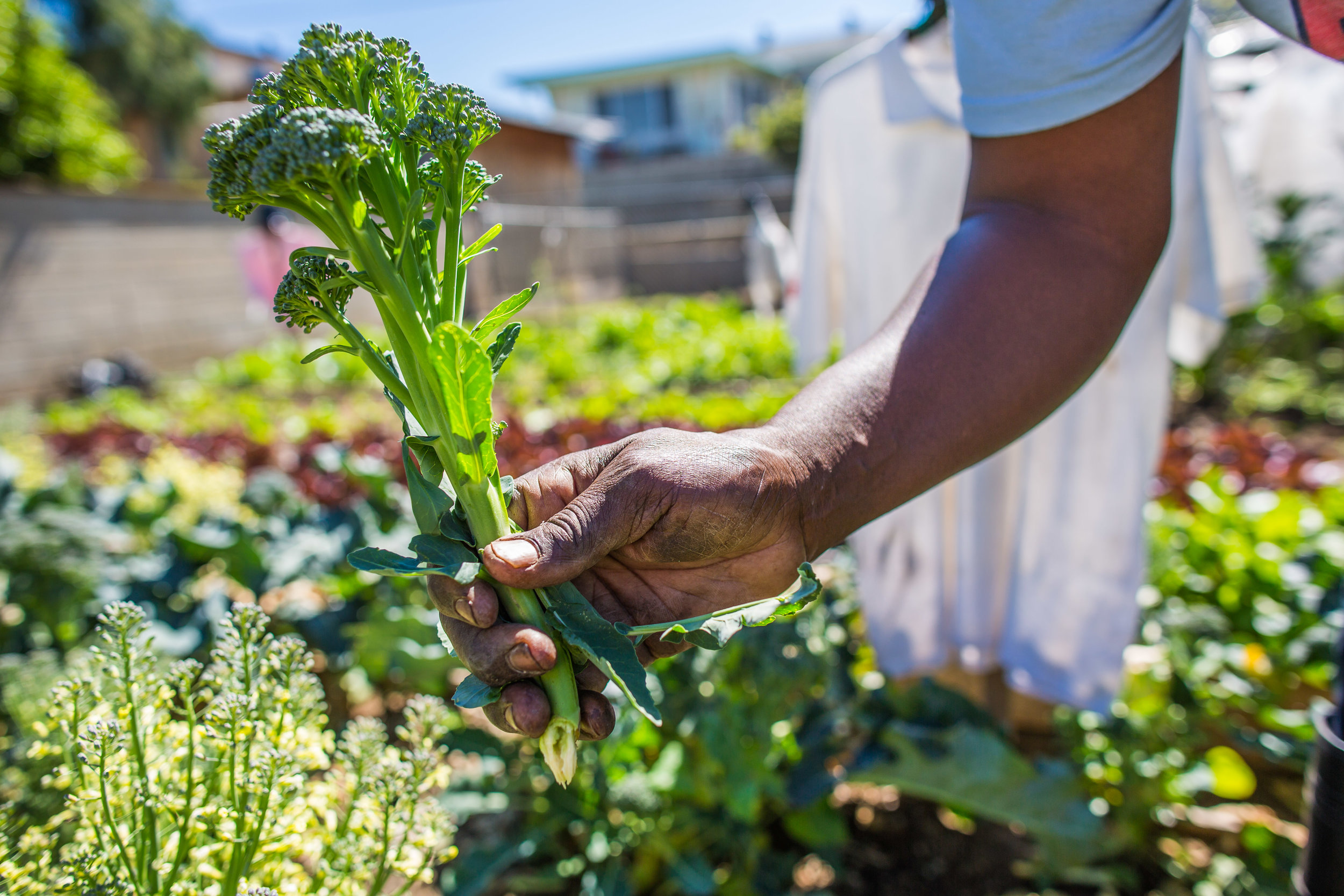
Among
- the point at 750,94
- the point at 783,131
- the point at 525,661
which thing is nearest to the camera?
the point at 525,661

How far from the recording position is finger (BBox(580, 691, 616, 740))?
79 centimetres

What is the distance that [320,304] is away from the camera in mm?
777

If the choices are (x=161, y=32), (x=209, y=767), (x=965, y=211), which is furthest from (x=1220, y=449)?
(x=161, y=32)

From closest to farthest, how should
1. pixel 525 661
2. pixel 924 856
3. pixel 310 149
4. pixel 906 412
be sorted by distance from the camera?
pixel 310 149 → pixel 525 661 → pixel 906 412 → pixel 924 856

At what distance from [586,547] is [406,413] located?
22 centimetres

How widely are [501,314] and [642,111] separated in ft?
108

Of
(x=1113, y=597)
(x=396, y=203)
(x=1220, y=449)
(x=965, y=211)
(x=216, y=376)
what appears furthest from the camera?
(x=216, y=376)

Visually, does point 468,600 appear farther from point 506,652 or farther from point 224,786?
point 224,786

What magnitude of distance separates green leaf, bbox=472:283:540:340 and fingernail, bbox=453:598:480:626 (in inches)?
9.8

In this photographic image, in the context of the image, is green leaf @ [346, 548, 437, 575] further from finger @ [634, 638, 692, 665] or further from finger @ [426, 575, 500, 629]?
finger @ [634, 638, 692, 665]

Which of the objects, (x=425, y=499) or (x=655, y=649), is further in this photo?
(x=655, y=649)

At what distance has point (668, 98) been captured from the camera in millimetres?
30984

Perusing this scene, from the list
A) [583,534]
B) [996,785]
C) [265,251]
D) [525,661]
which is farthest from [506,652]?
[265,251]

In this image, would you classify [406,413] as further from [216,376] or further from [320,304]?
[216,376]
